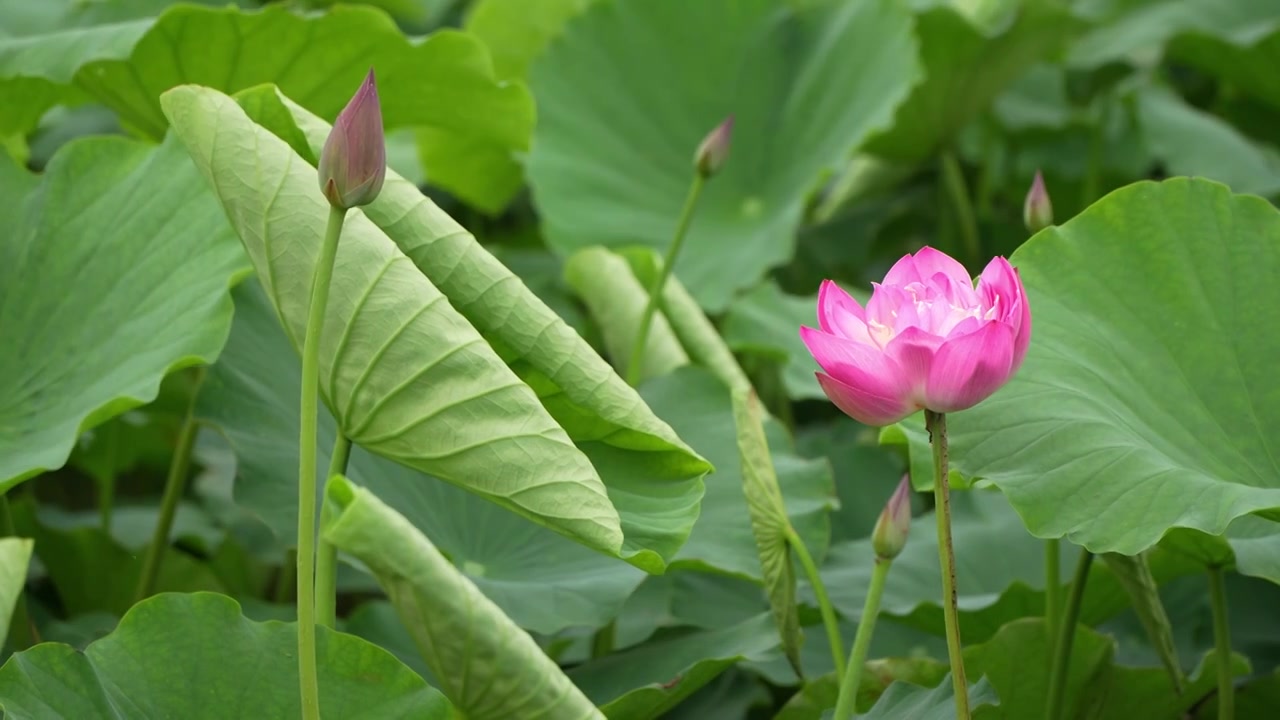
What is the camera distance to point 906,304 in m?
0.74

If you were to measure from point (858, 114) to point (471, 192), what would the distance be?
0.60m

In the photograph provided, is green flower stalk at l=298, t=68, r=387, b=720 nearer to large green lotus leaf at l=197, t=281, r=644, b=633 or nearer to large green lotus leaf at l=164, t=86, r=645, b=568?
large green lotus leaf at l=164, t=86, r=645, b=568

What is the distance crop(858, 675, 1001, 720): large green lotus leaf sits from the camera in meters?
0.83

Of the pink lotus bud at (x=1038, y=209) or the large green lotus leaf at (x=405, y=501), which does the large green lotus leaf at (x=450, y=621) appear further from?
the pink lotus bud at (x=1038, y=209)

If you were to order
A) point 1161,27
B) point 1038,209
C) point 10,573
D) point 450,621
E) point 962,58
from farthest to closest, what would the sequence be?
Result: point 1161,27
point 962,58
point 1038,209
point 10,573
point 450,621

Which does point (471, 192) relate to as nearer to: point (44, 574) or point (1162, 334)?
point (44, 574)

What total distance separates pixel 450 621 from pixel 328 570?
144 millimetres

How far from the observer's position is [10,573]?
35.2 inches

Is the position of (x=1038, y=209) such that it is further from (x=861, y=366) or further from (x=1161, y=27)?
(x=1161, y=27)

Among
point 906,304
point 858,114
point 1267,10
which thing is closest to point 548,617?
point 906,304

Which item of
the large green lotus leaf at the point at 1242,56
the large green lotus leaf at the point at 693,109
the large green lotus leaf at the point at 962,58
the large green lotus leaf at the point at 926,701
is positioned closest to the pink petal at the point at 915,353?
the large green lotus leaf at the point at 926,701

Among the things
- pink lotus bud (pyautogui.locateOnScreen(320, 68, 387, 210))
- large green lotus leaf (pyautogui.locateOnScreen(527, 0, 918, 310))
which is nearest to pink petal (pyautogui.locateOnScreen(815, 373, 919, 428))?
pink lotus bud (pyautogui.locateOnScreen(320, 68, 387, 210))

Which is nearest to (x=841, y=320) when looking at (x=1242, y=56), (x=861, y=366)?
(x=861, y=366)

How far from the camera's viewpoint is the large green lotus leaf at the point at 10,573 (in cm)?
88
